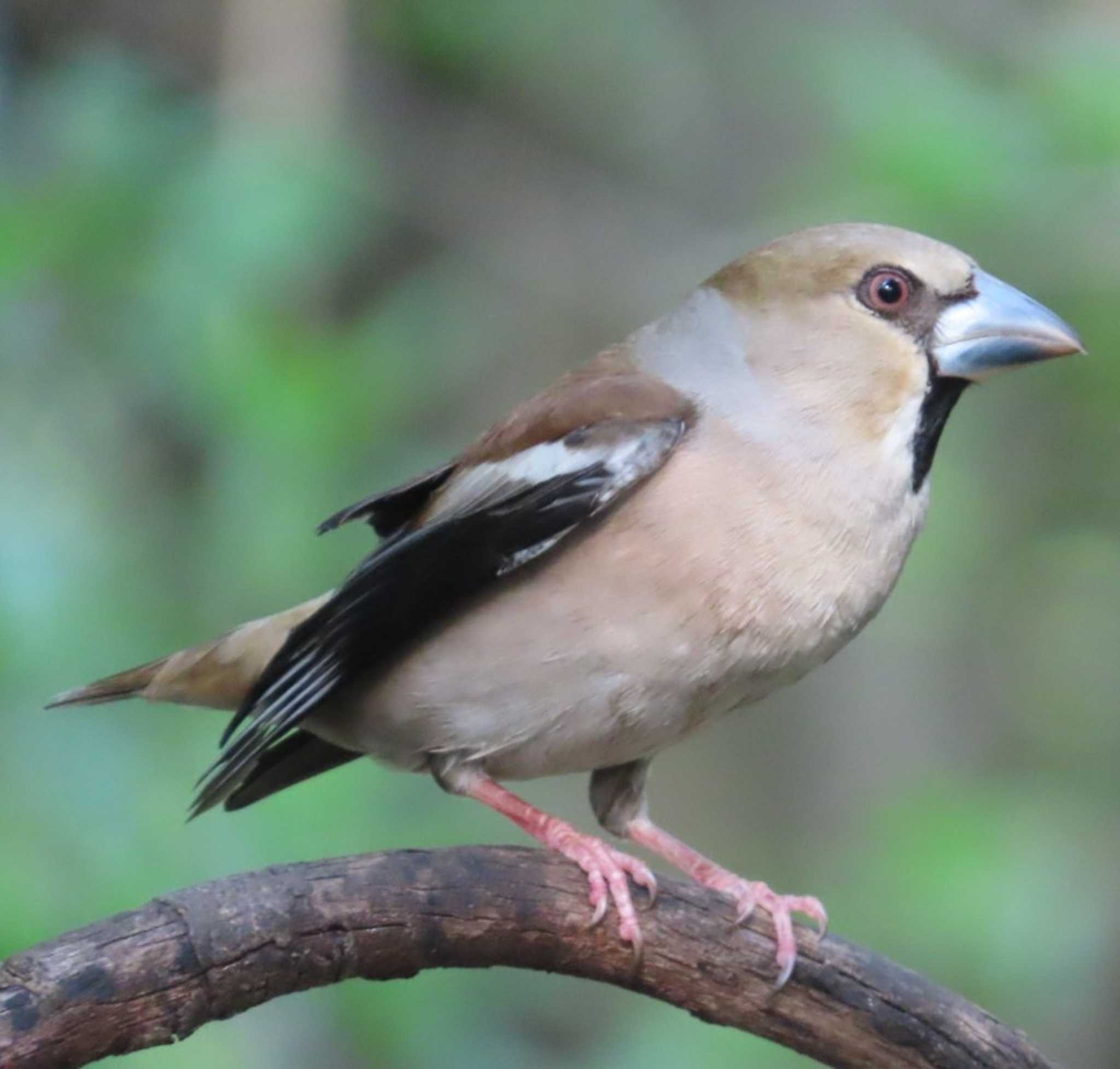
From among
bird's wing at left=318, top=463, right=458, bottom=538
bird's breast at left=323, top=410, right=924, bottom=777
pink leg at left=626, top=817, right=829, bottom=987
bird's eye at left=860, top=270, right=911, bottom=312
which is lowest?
pink leg at left=626, top=817, right=829, bottom=987

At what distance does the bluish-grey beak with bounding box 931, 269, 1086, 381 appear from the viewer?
279 centimetres

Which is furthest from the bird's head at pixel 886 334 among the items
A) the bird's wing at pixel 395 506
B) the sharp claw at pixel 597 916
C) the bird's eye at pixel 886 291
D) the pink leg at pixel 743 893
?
the sharp claw at pixel 597 916

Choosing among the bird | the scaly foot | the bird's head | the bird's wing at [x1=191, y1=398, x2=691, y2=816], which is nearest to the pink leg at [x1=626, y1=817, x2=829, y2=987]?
the bird

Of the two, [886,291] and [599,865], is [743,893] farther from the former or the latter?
[886,291]

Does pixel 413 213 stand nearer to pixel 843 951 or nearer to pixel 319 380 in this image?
pixel 319 380

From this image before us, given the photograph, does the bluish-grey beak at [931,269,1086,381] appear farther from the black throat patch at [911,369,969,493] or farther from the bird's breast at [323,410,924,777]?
the bird's breast at [323,410,924,777]

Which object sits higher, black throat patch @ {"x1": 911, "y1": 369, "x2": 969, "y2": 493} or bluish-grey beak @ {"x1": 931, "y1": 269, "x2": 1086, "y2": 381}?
bluish-grey beak @ {"x1": 931, "y1": 269, "x2": 1086, "y2": 381}

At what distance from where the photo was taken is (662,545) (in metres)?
2.61

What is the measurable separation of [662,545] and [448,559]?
1.23ft

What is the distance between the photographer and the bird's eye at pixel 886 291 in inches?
112

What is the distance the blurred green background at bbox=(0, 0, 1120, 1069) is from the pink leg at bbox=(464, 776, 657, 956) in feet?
2.45

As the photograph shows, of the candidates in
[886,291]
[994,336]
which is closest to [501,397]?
[886,291]

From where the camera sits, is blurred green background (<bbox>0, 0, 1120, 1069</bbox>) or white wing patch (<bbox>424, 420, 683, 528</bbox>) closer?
white wing patch (<bbox>424, 420, 683, 528</bbox>)

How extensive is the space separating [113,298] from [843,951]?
2.12 meters
